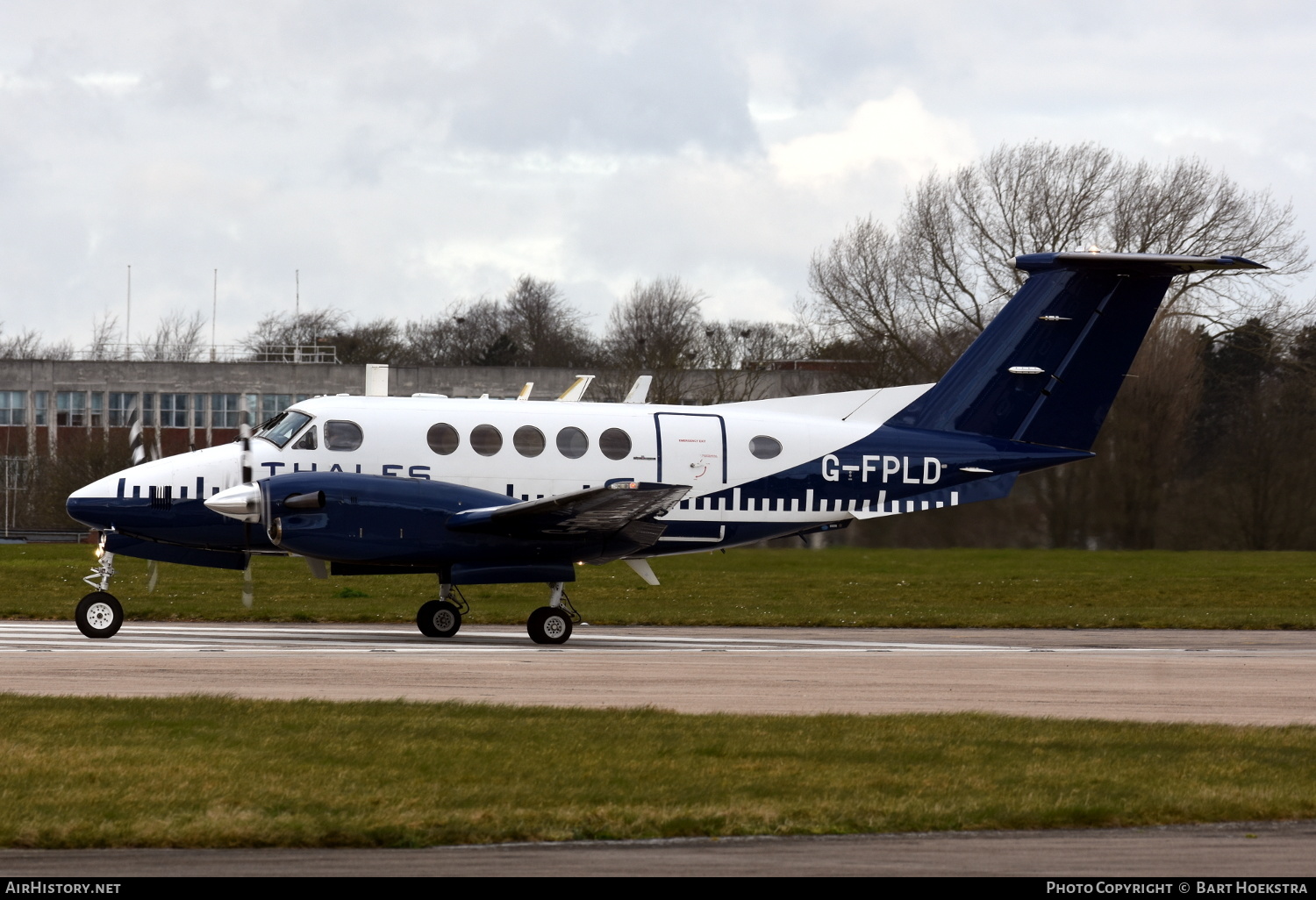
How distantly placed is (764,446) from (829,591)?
972cm

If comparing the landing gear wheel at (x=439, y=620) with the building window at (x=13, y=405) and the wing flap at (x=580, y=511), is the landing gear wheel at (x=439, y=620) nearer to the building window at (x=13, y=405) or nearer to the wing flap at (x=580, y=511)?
the wing flap at (x=580, y=511)

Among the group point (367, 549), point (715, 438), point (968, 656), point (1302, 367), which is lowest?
point (968, 656)

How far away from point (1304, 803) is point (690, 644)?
11642 mm

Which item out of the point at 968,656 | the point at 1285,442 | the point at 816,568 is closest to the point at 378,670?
the point at 968,656

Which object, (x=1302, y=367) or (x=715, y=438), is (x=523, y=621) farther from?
(x=1302, y=367)

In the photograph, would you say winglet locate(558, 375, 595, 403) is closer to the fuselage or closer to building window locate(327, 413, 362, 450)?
the fuselage

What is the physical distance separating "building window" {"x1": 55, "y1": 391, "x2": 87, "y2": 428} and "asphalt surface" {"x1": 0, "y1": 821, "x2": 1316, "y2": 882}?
71534 mm

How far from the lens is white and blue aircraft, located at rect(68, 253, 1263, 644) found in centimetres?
1989

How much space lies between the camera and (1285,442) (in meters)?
36.9

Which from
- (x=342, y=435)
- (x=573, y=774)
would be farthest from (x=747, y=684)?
(x=342, y=435)

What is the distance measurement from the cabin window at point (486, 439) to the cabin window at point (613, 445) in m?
1.48

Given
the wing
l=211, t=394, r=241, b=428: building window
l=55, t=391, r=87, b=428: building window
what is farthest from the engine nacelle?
l=55, t=391, r=87, b=428: building window

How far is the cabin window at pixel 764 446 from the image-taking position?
22.1 meters

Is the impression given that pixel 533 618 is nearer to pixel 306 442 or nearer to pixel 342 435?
pixel 342 435
